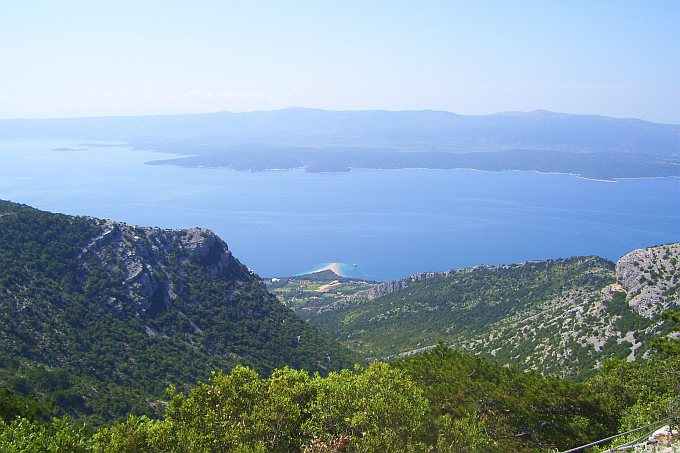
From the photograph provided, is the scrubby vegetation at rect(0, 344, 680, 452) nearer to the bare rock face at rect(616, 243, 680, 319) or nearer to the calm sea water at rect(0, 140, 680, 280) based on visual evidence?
the bare rock face at rect(616, 243, 680, 319)

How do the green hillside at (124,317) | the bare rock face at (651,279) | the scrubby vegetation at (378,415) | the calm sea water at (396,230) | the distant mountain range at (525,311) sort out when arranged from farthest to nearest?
the calm sea water at (396,230), the bare rock face at (651,279), the distant mountain range at (525,311), the green hillside at (124,317), the scrubby vegetation at (378,415)

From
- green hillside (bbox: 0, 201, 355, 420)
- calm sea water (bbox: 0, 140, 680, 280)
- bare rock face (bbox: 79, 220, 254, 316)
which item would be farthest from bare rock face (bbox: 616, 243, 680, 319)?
calm sea water (bbox: 0, 140, 680, 280)

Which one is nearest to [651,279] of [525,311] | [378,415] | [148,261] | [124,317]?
[525,311]

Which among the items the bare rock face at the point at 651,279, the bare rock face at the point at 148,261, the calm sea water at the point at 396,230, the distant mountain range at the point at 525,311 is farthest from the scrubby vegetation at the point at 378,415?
the calm sea water at the point at 396,230

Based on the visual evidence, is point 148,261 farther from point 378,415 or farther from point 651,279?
point 651,279

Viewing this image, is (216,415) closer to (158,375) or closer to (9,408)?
(9,408)

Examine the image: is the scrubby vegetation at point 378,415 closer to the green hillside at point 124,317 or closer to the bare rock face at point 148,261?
the green hillside at point 124,317
